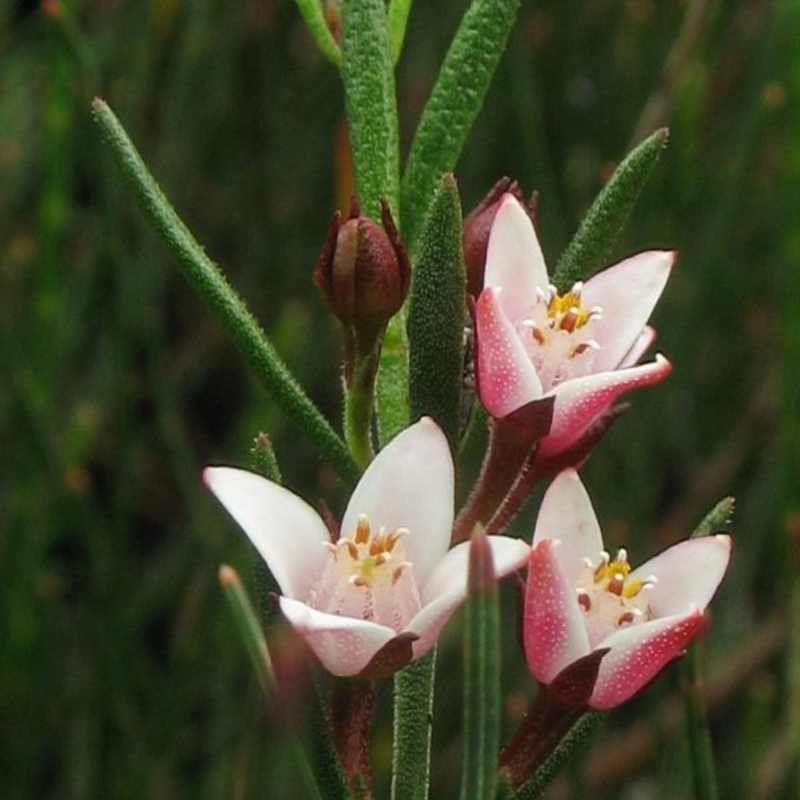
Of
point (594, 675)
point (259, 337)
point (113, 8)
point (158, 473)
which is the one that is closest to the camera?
point (594, 675)

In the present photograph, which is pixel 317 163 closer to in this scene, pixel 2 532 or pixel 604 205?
pixel 2 532

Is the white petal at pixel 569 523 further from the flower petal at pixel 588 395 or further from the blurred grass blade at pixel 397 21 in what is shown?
the blurred grass blade at pixel 397 21

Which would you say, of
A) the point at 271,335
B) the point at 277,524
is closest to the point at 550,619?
the point at 277,524

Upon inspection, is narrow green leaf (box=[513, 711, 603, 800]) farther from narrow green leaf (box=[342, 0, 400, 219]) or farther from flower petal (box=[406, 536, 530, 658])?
narrow green leaf (box=[342, 0, 400, 219])

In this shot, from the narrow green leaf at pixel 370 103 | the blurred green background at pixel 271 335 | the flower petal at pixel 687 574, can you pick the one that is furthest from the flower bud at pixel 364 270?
the blurred green background at pixel 271 335

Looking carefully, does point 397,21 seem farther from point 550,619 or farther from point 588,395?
point 550,619

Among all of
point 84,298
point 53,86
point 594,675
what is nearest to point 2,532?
point 84,298
